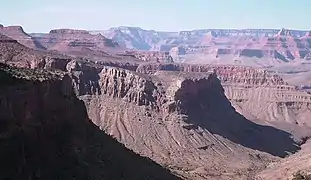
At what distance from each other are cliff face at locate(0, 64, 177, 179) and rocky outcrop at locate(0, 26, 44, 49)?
367ft

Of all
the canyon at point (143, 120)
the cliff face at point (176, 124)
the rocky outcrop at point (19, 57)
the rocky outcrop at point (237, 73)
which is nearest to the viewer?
the canyon at point (143, 120)

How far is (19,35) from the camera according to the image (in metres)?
178

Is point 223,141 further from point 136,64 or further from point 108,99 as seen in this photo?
point 136,64

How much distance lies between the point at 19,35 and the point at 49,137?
134579mm

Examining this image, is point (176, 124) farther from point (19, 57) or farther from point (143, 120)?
point (19, 57)

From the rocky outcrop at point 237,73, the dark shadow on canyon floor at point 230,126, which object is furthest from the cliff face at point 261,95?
the dark shadow on canyon floor at point 230,126

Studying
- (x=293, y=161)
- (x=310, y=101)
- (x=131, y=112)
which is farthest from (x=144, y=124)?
(x=310, y=101)

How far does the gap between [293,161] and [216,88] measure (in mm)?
40960

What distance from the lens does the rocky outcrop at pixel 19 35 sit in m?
171

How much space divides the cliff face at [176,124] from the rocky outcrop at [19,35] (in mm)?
68535

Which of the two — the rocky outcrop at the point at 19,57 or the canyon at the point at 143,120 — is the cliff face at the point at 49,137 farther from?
the rocky outcrop at the point at 19,57

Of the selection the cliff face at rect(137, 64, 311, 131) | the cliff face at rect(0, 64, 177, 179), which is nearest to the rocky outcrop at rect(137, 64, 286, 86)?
the cliff face at rect(137, 64, 311, 131)

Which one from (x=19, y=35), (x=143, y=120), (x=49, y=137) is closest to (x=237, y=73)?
(x=19, y=35)

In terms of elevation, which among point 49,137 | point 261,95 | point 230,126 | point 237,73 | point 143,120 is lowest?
point 230,126
